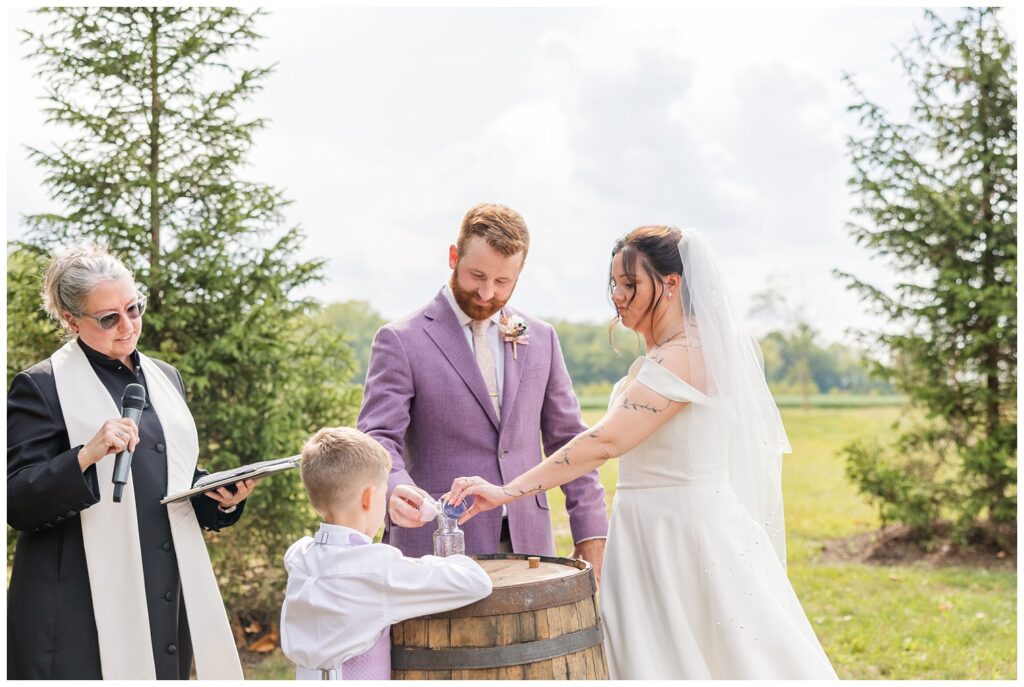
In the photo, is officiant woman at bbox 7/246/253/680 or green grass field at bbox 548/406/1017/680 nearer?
officiant woman at bbox 7/246/253/680

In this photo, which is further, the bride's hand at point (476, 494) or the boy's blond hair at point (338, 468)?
the bride's hand at point (476, 494)

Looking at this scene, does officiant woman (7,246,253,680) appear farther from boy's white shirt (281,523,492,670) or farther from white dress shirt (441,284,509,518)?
white dress shirt (441,284,509,518)

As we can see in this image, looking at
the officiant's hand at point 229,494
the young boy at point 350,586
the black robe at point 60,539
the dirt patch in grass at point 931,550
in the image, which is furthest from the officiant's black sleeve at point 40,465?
the dirt patch in grass at point 931,550

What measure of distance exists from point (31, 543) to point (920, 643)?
5702 millimetres

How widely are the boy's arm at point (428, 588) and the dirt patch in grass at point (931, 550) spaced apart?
24.5 ft

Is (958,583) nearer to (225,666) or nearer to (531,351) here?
(531,351)

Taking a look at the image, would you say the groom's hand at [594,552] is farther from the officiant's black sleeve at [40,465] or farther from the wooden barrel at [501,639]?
the officiant's black sleeve at [40,465]

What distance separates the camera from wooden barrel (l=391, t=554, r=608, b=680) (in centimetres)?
268

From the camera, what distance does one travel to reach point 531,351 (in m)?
3.67

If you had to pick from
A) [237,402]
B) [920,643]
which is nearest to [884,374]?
[920,643]

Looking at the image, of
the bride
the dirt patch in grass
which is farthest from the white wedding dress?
the dirt patch in grass

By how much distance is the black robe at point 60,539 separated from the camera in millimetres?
2988

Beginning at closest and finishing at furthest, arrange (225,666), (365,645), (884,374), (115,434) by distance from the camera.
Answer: (365,645) < (115,434) < (225,666) < (884,374)

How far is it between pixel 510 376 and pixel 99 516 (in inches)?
57.4
